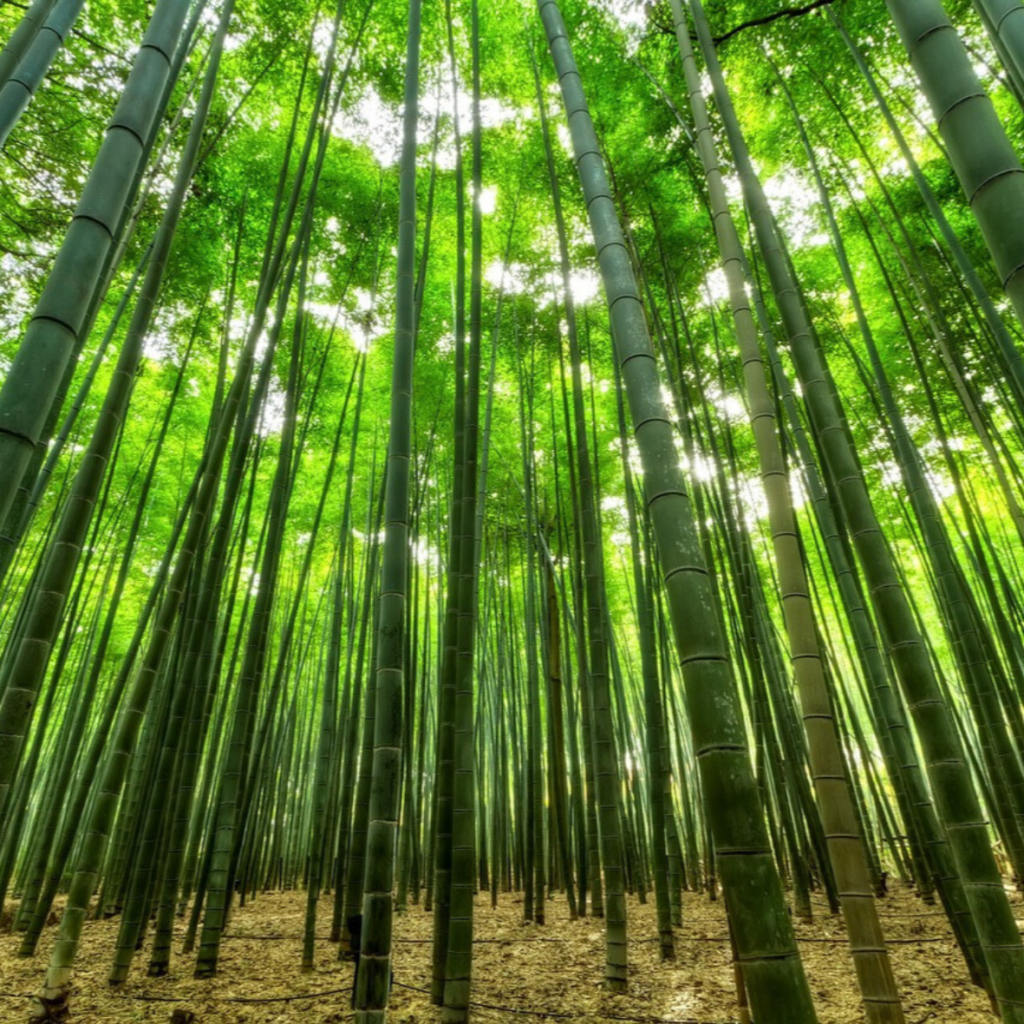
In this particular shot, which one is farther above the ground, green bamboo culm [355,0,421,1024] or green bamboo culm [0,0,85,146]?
green bamboo culm [0,0,85,146]

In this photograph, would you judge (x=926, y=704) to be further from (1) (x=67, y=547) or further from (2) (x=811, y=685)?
(1) (x=67, y=547)

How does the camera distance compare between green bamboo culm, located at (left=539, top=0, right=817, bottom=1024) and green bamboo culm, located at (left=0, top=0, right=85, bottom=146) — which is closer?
green bamboo culm, located at (left=539, top=0, right=817, bottom=1024)

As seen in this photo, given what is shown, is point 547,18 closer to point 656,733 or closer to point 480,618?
point 656,733

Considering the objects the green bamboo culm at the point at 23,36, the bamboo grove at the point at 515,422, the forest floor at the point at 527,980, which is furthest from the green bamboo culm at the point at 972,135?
the forest floor at the point at 527,980

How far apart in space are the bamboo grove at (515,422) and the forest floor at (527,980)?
0.48ft

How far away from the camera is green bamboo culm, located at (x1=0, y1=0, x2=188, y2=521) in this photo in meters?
0.99

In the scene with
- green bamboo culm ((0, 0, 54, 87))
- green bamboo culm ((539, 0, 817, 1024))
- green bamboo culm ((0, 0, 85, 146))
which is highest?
green bamboo culm ((0, 0, 54, 87))

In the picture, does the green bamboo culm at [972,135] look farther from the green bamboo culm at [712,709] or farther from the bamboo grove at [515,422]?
the green bamboo culm at [712,709]

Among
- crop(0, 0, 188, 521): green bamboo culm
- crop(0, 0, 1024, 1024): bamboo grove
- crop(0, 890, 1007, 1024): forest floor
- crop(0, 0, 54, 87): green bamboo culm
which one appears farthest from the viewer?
crop(0, 890, 1007, 1024): forest floor

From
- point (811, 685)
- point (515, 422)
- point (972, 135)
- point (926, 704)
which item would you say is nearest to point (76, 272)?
point (972, 135)

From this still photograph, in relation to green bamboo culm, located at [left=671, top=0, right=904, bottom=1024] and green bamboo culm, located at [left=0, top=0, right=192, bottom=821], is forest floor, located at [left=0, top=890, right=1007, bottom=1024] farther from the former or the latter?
green bamboo culm, located at [left=0, top=0, right=192, bottom=821]

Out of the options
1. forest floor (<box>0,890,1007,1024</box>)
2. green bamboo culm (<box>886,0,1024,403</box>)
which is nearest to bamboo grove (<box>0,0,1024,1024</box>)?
green bamboo culm (<box>886,0,1024,403</box>)

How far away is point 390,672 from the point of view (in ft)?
5.68

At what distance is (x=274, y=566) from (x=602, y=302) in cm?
418
